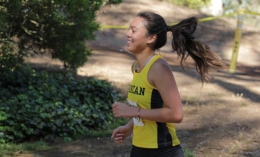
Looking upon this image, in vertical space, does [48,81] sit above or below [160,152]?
below

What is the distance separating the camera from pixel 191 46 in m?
3.85

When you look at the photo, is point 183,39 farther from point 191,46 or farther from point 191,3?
point 191,3

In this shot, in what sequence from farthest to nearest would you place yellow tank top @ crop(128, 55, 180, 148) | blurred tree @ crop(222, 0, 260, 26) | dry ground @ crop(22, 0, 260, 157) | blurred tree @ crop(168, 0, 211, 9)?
blurred tree @ crop(168, 0, 211, 9) → blurred tree @ crop(222, 0, 260, 26) → dry ground @ crop(22, 0, 260, 157) → yellow tank top @ crop(128, 55, 180, 148)

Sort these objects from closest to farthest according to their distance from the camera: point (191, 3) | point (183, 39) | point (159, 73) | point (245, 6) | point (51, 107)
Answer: point (159, 73) < point (183, 39) < point (51, 107) < point (191, 3) < point (245, 6)

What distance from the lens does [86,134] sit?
7.84 meters

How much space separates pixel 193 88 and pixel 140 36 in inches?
290

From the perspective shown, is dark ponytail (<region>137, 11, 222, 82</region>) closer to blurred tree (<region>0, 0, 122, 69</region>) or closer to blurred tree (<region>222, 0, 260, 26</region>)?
blurred tree (<region>0, 0, 122, 69</region>)

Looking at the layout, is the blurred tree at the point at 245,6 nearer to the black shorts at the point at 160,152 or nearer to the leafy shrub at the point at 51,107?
the leafy shrub at the point at 51,107

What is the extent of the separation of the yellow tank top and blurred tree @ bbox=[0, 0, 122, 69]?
5.13 metres

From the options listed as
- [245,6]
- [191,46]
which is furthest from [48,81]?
[245,6]

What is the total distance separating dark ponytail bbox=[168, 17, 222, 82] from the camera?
379cm

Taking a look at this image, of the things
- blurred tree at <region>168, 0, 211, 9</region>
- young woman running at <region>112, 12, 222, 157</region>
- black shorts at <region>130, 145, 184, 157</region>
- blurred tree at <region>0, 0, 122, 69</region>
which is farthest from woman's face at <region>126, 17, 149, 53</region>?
blurred tree at <region>168, 0, 211, 9</region>

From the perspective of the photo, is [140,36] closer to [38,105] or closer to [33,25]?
[38,105]

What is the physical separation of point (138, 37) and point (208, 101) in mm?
6177
